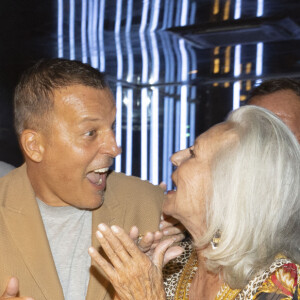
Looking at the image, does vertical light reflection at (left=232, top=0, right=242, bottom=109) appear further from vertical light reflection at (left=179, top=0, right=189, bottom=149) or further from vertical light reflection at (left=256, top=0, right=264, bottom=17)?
vertical light reflection at (left=179, top=0, right=189, bottom=149)

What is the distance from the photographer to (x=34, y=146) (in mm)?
1814

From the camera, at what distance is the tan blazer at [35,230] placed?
1625mm

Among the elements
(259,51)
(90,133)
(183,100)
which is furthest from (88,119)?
(183,100)

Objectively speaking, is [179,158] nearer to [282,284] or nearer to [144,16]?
[282,284]

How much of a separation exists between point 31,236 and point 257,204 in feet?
2.25

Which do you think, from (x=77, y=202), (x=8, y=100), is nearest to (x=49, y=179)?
(x=77, y=202)

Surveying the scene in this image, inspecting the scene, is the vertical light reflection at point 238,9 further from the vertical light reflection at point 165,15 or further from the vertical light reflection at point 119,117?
the vertical light reflection at point 119,117

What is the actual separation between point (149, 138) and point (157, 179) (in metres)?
0.42

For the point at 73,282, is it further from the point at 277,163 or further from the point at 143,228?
the point at 277,163

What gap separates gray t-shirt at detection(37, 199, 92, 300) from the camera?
5.53ft

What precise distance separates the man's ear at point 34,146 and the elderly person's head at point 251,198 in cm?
55

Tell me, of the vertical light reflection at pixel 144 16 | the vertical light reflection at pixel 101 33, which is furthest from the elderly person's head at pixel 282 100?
the vertical light reflection at pixel 101 33

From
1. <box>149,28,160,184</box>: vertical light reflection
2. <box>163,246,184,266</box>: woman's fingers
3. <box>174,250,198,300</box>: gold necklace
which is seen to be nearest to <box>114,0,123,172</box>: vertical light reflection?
<box>149,28,160,184</box>: vertical light reflection

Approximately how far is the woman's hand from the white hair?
0.66ft
